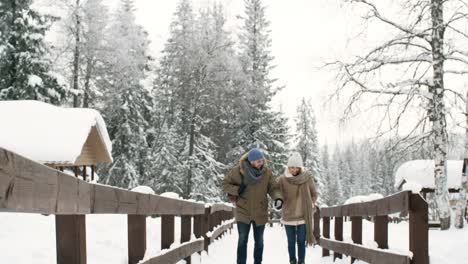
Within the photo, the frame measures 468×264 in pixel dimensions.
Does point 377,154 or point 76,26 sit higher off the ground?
point 76,26

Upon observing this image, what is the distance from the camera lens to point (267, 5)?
1778 inches

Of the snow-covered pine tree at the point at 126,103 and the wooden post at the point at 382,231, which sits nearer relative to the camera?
the wooden post at the point at 382,231

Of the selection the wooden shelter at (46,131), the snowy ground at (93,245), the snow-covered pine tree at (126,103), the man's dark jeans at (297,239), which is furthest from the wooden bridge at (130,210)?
the snow-covered pine tree at (126,103)

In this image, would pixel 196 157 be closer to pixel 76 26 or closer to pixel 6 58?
pixel 76 26

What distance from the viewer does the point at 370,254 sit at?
6.31 meters

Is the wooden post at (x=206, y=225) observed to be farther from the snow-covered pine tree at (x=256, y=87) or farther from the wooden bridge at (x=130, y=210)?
the snow-covered pine tree at (x=256, y=87)

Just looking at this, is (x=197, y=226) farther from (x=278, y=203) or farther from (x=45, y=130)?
(x=45, y=130)

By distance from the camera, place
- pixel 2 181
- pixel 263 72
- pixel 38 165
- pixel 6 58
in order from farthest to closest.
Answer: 1. pixel 263 72
2. pixel 6 58
3. pixel 38 165
4. pixel 2 181

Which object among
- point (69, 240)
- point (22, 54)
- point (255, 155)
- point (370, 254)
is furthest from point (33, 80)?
point (69, 240)

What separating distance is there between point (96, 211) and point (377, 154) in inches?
564

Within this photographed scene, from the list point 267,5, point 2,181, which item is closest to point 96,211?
point 2,181

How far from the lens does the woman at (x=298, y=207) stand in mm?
8148

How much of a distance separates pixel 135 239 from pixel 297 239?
404 centimetres

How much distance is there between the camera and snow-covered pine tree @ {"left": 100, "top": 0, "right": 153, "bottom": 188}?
3553 centimetres
